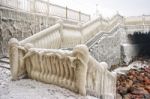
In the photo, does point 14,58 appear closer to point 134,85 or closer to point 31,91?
point 31,91

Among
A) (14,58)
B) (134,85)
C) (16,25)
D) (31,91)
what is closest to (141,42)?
(134,85)

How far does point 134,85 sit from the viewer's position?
1248cm

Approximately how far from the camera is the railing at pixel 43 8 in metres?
12.7

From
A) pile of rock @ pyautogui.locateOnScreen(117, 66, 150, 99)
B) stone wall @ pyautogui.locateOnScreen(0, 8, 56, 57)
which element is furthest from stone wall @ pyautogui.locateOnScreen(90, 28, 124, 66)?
stone wall @ pyautogui.locateOnScreen(0, 8, 56, 57)

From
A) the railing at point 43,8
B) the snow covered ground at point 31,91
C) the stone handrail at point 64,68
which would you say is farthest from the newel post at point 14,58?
the railing at point 43,8

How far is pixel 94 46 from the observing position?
12883mm

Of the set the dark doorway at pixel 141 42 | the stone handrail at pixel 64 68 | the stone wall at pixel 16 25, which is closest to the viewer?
the stone handrail at pixel 64 68

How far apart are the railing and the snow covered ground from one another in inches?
252

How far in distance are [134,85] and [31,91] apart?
8.11 m

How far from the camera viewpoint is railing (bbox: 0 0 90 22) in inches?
500

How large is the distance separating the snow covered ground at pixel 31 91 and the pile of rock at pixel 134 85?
5848 millimetres

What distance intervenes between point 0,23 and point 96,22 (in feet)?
18.9

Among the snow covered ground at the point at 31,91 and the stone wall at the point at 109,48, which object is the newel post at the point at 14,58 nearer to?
the snow covered ground at the point at 31,91

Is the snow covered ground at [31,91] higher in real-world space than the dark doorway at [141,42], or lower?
lower
